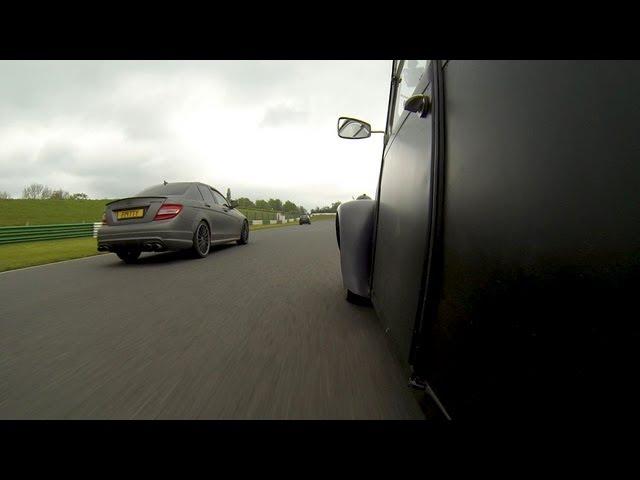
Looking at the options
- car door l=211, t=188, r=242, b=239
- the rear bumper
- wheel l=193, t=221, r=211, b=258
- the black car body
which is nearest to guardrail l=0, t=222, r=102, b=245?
the rear bumper

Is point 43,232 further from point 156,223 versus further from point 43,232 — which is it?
point 156,223

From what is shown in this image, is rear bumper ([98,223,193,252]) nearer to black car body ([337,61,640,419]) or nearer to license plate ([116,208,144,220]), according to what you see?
license plate ([116,208,144,220])

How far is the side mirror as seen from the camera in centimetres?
270

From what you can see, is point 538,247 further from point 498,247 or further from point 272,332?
point 272,332

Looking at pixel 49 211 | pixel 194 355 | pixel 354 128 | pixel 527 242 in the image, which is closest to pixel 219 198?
pixel 354 128

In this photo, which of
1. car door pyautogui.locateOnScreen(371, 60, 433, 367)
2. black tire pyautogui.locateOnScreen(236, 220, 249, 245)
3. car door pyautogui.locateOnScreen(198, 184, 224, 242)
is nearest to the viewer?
car door pyautogui.locateOnScreen(371, 60, 433, 367)

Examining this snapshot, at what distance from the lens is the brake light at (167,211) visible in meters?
4.78

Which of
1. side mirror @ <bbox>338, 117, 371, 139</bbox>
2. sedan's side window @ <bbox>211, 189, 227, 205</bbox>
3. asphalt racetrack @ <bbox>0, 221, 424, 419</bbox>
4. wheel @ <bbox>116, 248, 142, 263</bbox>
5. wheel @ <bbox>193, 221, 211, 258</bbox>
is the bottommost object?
asphalt racetrack @ <bbox>0, 221, 424, 419</bbox>

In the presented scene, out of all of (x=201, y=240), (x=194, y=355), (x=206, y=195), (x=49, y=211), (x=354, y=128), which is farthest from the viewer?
(x=49, y=211)

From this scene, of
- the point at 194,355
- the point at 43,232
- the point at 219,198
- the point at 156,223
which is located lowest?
the point at 194,355

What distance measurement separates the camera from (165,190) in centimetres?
547

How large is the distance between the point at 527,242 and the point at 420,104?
88 centimetres
